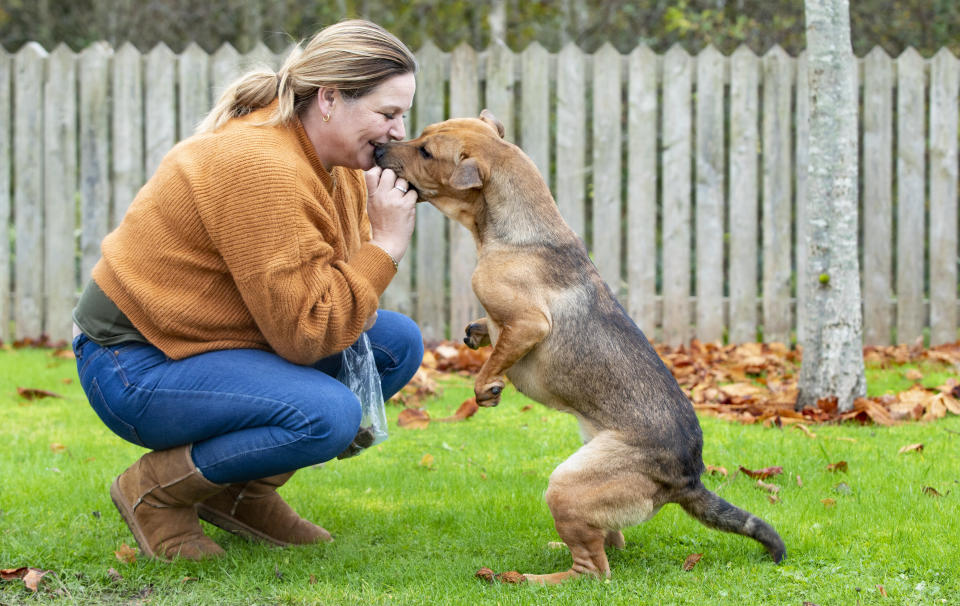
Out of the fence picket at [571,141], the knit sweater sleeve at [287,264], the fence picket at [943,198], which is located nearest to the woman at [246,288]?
the knit sweater sleeve at [287,264]

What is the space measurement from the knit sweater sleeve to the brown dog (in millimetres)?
491

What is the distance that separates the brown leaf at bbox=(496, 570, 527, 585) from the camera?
135 inches

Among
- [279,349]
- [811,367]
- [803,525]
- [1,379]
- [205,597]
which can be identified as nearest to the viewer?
[205,597]

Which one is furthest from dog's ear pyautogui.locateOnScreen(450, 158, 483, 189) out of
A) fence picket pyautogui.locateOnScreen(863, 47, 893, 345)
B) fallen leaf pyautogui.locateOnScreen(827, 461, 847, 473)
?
fence picket pyautogui.locateOnScreen(863, 47, 893, 345)

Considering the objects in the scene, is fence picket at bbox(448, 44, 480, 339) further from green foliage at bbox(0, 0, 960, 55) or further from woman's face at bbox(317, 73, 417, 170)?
woman's face at bbox(317, 73, 417, 170)

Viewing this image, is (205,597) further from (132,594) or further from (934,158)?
(934,158)

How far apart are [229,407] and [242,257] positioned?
1.81ft

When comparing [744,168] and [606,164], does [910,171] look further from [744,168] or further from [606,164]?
[606,164]

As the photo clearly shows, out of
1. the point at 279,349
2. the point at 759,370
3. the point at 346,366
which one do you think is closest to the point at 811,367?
the point at 759,370

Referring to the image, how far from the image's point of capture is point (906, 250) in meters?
7.98

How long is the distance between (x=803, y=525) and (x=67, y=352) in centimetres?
618

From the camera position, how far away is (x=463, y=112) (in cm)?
795

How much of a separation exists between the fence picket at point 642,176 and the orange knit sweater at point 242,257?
181 inches

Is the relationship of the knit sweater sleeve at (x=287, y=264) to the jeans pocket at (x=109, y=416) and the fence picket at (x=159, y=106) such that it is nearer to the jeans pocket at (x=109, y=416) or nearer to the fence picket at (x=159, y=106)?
the jeans pocket at (x=109, y=416)
